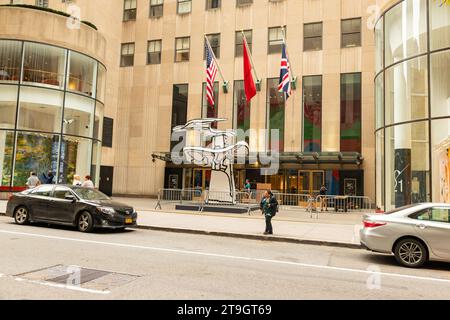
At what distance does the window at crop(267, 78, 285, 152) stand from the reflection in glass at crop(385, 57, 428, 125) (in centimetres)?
926

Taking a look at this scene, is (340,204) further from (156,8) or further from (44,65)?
(156,8)

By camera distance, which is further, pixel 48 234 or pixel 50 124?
pixel 50 124

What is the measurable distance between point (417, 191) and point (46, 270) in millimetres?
16567

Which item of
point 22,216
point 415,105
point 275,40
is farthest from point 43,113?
point 415,105

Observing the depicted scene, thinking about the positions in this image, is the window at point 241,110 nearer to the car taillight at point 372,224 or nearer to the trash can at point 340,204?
the trash can at point 340,204

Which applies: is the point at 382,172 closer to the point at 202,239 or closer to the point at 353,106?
the point at 353,106

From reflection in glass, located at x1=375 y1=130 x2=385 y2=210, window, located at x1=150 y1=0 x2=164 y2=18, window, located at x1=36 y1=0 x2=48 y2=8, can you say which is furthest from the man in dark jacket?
window, located at x1=36 y1=0 x2=48 y2=8

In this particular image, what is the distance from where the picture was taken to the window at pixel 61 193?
486 inches

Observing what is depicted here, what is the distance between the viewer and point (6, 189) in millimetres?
22062

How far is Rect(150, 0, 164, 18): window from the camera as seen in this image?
33.6 metres

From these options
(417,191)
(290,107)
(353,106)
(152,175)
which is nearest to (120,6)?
(152,175)

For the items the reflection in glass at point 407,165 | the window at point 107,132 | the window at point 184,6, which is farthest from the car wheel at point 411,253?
the window at point 184,6

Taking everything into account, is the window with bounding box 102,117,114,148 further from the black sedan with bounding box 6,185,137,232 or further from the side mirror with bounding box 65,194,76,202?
the side mirror with bounding box 65,194,76,202

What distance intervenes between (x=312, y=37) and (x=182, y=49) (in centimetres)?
1077
